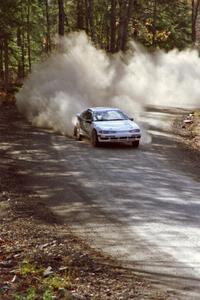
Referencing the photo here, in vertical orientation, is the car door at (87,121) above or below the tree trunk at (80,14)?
below

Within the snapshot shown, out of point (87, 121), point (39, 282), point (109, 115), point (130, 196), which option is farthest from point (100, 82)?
point (39, 282)

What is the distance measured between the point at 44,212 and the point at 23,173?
485 centimetres

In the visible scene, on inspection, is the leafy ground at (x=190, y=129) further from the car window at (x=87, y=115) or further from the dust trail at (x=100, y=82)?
the car window at (x=87, y=115)

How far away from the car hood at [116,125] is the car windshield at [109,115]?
1.32 ft

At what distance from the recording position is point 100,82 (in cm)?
3812

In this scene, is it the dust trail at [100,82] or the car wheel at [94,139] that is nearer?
the car wheel at [94,139]

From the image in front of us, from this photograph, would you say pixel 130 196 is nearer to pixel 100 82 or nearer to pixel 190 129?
pixel 190 129

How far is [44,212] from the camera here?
13.0m

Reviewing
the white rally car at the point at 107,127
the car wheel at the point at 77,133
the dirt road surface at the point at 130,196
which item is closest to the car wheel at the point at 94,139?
the white rally car at the point at 107,127

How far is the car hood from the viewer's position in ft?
72.0

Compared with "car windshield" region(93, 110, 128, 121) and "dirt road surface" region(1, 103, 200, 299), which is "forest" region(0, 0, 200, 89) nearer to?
"car windshield" region(93, 110, 128, 121)

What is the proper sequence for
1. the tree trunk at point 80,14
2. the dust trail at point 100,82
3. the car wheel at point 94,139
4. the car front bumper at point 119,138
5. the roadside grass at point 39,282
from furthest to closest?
the tree trunk at point 80,14, the dust trail at point 100,82, the car wheel at point 94,139, the car front bumper at point 119,138, the roadside grass at point 39,282

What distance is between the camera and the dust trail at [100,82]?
30.6m

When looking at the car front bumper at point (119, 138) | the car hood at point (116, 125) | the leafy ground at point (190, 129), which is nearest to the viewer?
the car front bumper at point (119, 138)
